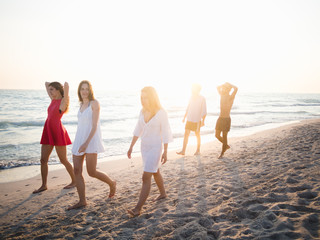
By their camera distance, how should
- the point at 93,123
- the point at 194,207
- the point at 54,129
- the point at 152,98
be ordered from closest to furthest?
1. the point at 152,98
2. the point at 194,207
3. the point at 93,123
4. the point at 54,129

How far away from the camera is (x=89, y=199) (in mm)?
3807

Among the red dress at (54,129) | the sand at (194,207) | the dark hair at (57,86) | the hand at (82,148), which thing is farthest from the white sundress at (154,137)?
the dark hair at (57,86)

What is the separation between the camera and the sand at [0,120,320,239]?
242 cm

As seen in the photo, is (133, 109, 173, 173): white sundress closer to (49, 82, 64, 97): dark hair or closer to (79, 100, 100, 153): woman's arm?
(79, 100, 100, 153): woman's arm

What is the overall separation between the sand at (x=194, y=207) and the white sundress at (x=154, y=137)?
787 millimetres

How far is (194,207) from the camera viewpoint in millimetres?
3033

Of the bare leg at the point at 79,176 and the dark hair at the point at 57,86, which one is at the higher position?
the dark hair at the point at 57,86

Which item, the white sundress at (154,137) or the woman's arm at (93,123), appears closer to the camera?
the white sundress at (154,137)

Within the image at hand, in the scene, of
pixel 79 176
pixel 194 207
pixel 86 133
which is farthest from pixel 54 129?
pixel 194 207

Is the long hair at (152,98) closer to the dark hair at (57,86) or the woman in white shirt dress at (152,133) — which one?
the woman in white shirt dress at (152,133)

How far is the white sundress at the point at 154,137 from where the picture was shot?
2.86 metres

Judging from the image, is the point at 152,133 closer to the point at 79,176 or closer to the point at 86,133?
the point at 86,133

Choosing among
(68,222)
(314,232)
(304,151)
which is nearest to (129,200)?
(68,222)

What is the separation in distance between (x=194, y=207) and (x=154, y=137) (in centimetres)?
→ 122
